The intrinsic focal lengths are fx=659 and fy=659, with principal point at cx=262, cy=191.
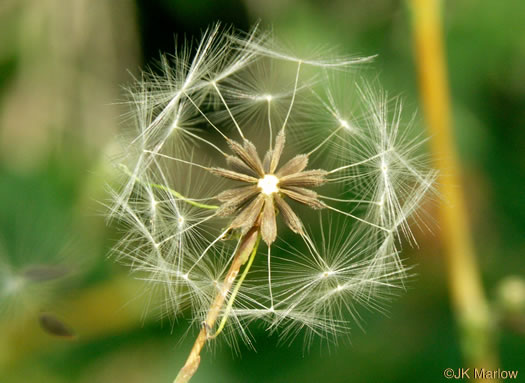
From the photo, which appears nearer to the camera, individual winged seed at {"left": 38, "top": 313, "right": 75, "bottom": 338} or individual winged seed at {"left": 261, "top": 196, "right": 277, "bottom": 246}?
individual winged seed at {"left": 261, "top": 196, "right": 277, "bottom": 246}

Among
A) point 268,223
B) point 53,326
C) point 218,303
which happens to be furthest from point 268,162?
point 53,326

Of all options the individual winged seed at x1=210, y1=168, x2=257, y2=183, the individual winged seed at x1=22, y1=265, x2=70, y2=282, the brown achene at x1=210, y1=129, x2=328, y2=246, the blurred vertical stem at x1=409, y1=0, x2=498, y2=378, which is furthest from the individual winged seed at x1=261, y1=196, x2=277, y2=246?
the blurred vertical stem at x1=409, y1=0, x2=498, y2=378

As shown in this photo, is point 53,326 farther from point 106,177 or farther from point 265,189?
point 106,177

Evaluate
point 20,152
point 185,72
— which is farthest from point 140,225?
point 20,152

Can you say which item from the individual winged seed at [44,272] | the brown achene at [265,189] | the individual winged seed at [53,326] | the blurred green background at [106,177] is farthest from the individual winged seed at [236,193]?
the blurred green background at [106,177]

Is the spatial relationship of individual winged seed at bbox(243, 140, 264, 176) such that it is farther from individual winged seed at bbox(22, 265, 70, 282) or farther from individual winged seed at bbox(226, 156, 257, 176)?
individual winged seed at bbox(22, 265, 70, 282)

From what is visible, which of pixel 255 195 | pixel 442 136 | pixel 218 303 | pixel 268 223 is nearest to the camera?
pixel 218 303
